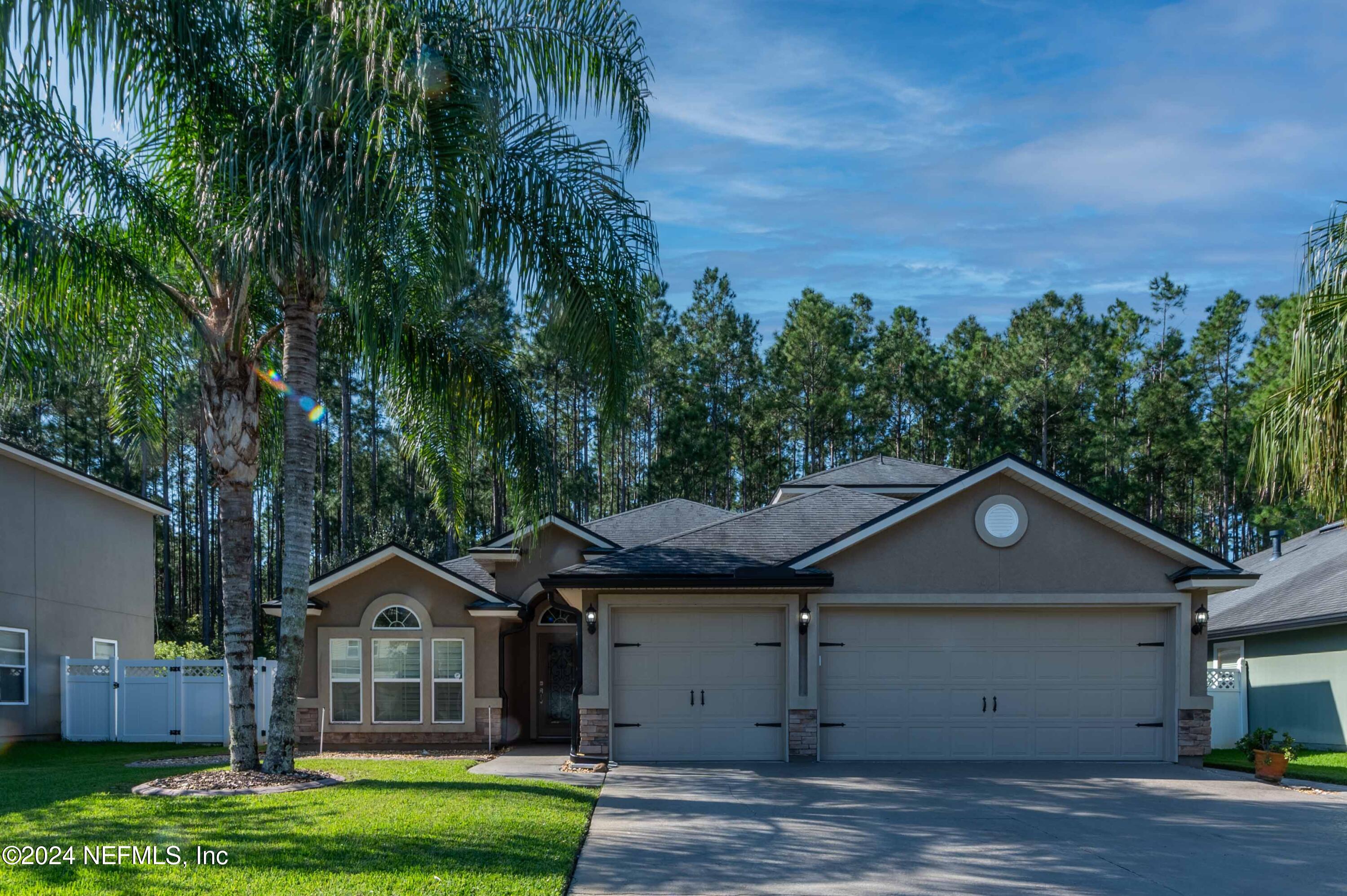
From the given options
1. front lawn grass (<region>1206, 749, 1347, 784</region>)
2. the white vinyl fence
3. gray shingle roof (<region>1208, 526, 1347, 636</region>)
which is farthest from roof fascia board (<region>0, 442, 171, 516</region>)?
gray shingle roof (<region>1208, 526, 1347, 636</region>)

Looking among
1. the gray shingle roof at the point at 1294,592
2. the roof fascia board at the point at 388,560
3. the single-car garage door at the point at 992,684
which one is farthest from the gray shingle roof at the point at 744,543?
the gray shingle roof at the point at 1294,592

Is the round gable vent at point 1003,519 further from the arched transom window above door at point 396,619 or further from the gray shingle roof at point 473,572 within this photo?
the arched transom window above door at point 396,619

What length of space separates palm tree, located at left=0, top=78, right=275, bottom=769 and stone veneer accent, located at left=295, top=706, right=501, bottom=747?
6.79 meters

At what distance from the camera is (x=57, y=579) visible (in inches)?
765

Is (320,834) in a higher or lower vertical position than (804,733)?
higher

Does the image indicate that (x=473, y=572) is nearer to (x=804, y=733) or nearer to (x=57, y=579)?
(x=57, y=579)

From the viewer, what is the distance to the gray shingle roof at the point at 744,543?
47.9ft

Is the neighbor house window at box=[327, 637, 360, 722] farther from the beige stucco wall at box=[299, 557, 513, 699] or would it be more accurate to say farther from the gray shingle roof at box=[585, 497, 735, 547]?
the gray shingle roof at box=[585, 497, 735, 547]

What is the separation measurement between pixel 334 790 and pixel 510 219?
5.99 m

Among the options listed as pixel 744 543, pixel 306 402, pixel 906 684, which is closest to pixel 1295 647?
pixel 906 684

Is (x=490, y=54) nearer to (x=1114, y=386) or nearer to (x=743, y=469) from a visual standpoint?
(x=743, y=469)

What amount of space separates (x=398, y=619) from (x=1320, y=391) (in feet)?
44.1

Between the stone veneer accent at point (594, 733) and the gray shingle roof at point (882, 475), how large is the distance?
948 cm

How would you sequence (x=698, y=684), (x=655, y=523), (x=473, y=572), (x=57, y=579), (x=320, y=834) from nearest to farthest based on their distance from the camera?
(x=320, y=834) → (x=698, y=684) → (x=57, y=579) → (x=473, y=572) → (x=655, y=523)
